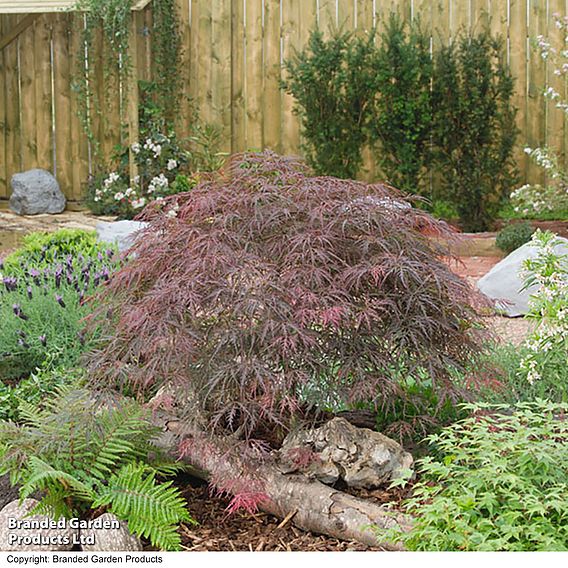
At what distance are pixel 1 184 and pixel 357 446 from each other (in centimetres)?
886

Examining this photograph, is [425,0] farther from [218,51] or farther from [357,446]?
[357,446]

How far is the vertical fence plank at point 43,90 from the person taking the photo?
10742mm

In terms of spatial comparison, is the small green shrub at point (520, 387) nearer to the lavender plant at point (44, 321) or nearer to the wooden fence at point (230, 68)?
the lavender plant at point (44, 321)

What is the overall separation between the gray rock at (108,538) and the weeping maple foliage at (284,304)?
450 mm

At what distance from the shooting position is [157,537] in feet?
9.56

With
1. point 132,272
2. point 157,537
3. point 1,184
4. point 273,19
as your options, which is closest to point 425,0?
point 273,19

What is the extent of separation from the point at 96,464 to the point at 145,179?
23.5 feet

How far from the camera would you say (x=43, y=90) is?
1080 cm

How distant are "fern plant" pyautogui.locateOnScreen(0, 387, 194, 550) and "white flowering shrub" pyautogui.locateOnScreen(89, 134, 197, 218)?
638cm

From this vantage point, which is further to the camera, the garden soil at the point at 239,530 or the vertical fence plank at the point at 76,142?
the vertical fence plank at the point at 76,142

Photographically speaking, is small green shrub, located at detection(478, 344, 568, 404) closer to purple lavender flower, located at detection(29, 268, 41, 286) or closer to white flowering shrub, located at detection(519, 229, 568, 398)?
white flowering shrub, located at detection(519, 229, 568, 398)

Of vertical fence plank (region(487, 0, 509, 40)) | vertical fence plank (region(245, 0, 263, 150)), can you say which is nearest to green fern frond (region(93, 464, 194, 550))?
vertical fence plank (region(245, 0, 263, 150))

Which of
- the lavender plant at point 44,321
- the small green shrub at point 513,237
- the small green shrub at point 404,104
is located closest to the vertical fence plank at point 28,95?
the small green shrub at point 404,104

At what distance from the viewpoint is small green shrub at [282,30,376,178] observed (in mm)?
9328
